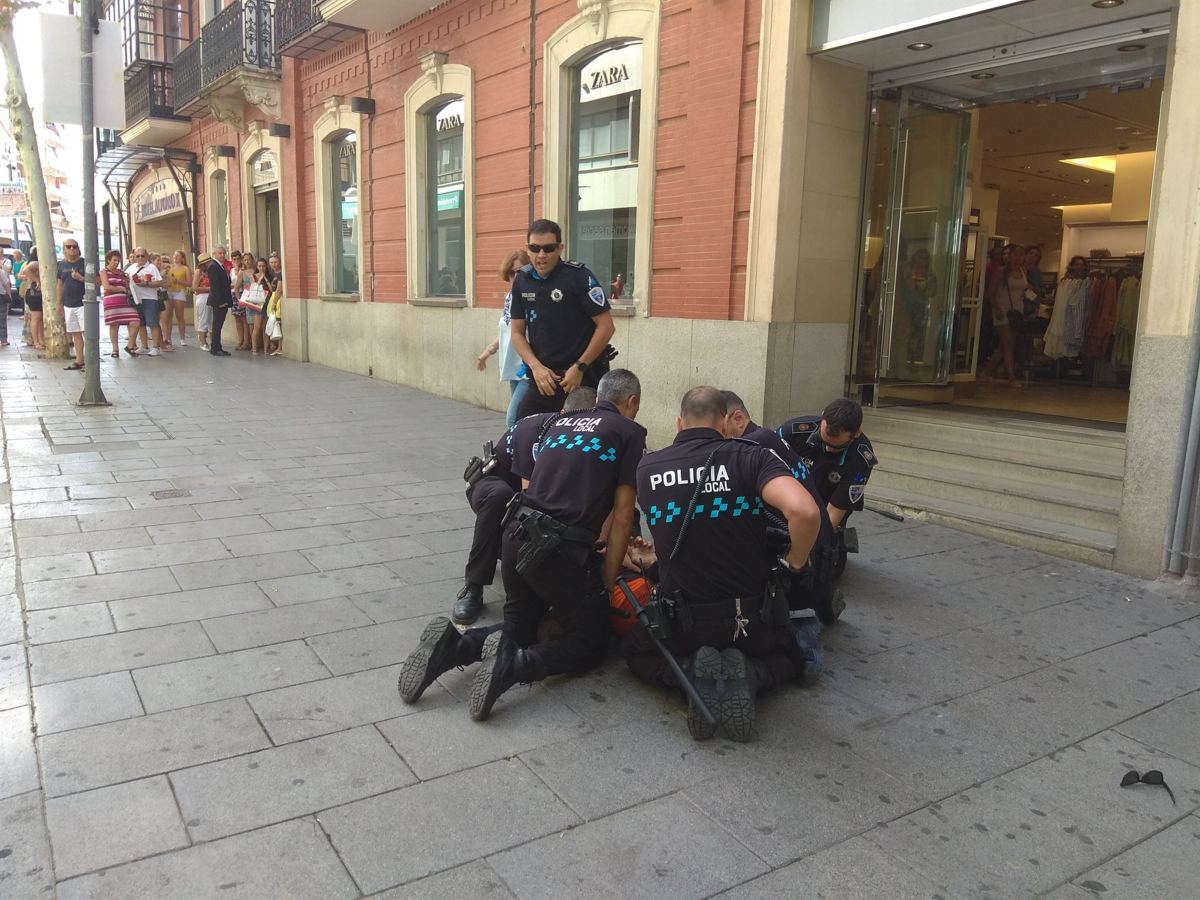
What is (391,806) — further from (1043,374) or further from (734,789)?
(1043,374)

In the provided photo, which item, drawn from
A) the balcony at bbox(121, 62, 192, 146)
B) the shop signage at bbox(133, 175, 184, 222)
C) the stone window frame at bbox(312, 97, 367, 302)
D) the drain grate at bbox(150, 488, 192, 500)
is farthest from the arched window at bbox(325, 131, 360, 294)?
the shop signage at bbox(133, 175, 184, 222)

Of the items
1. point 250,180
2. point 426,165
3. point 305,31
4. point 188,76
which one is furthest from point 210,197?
point 426,165

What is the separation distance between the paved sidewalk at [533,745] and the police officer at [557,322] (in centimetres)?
118

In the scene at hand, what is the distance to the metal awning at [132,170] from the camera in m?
22.2

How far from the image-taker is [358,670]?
3.73 m

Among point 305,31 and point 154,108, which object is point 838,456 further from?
point 154,108

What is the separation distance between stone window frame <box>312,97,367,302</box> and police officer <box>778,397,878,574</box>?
36.1 ft

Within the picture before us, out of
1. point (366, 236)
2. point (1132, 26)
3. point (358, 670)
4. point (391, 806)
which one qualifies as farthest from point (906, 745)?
point (366, 236)

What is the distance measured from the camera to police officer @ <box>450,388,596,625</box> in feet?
13.9

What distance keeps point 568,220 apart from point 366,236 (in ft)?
16.9

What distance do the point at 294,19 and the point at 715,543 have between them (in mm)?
14562

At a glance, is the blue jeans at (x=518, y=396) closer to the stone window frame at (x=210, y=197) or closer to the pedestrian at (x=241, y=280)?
the pedestrian at (x=241, y=280)

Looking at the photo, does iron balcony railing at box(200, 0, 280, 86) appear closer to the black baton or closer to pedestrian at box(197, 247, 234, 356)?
pedestrian at box(197, 247, 234, 356)

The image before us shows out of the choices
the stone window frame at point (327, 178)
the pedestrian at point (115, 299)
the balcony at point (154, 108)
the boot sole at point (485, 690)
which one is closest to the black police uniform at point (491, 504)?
the boot sole at point (485, 690)
